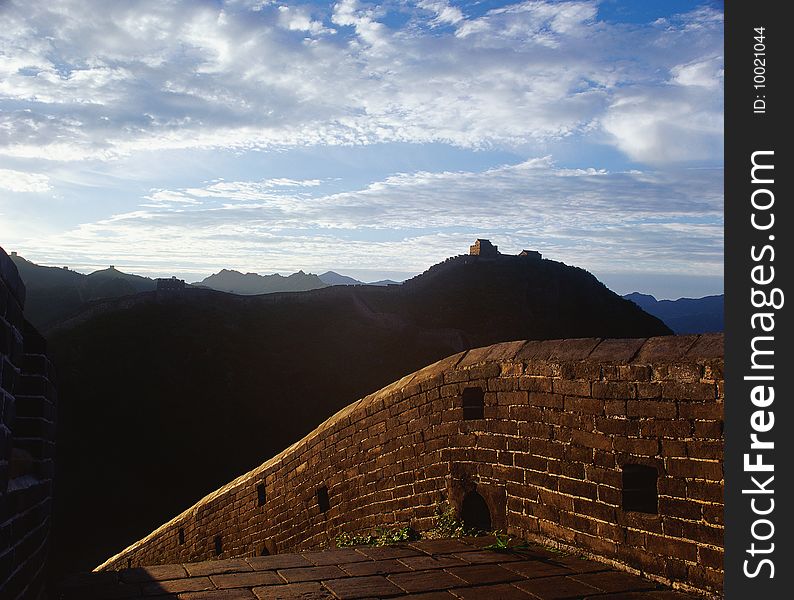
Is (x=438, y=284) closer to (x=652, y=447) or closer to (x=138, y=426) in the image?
(x=138, y=426)

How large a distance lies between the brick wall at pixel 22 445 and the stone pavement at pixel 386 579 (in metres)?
0.75

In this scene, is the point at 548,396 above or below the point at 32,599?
above

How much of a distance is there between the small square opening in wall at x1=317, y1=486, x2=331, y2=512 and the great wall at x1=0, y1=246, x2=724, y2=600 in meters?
0.02

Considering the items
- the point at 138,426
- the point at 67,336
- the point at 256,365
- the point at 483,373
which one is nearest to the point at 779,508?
the point at 483,373

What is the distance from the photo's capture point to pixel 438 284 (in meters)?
56.8

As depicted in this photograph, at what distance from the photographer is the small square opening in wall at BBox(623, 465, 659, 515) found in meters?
3.91

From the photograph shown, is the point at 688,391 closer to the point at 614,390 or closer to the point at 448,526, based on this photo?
the point at 614,390

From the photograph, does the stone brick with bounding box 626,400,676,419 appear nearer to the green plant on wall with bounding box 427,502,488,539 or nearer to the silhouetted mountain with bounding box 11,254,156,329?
the green plant on wall with bounding box 427,502,488,539

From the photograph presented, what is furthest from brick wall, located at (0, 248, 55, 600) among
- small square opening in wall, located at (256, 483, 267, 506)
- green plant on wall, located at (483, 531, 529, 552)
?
small square opening in wall, located at (256, 483, 267, 506)

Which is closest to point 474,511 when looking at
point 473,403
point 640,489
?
point 473,403

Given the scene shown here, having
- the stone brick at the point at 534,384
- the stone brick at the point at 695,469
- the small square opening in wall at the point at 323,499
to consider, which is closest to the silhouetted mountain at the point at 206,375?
the small square opening in wall at the point at 323,499

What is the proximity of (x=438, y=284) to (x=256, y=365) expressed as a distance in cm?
1975

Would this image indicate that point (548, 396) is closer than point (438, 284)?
Yes

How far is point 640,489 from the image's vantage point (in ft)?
13.2
